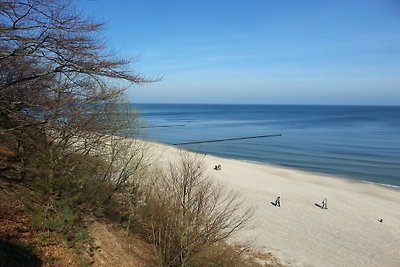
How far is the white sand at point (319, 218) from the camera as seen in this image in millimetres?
17328

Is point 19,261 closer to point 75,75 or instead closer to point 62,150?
point 62,150

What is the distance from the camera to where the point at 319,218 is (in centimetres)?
2262

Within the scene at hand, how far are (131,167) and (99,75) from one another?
5.79 metres

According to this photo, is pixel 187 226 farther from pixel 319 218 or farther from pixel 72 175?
pixel 319 218

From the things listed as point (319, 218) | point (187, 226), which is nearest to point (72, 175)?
point (187, 226)

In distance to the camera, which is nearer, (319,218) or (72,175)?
(72,175)

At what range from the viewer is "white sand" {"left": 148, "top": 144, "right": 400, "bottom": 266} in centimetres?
1733

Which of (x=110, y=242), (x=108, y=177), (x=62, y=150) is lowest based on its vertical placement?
(x=110, y=242)

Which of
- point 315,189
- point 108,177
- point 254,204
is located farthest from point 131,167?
point 315,189

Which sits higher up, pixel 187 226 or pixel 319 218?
pixel 187 226

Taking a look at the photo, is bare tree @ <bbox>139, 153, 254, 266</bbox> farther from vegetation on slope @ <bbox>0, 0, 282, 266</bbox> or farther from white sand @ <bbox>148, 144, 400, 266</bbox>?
white sand @ <bbox>148, 144, 400, 266</bbox>

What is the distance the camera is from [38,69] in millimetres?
10008

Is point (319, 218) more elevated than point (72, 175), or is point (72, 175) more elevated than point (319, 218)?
point (72, 175)

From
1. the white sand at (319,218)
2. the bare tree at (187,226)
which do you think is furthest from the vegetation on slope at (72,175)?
the white sand at (319,218)
